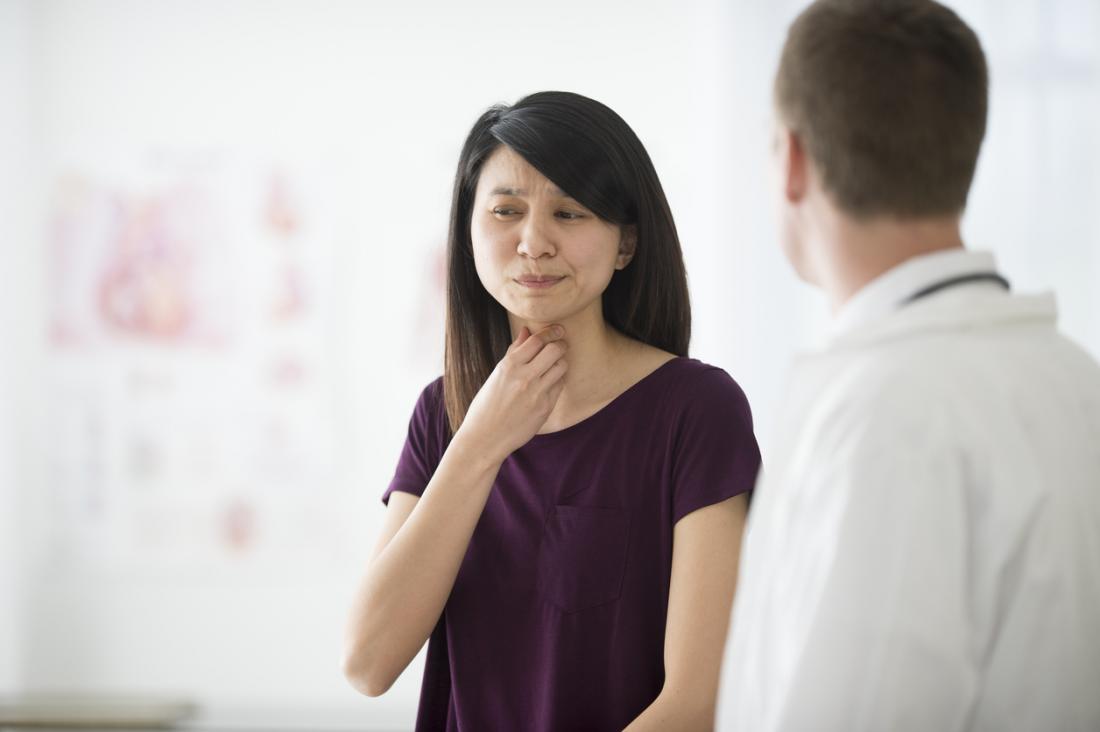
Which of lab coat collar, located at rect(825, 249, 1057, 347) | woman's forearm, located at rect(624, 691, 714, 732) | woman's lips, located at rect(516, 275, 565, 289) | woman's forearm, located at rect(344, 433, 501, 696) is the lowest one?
woman's forearm, located at rect(624, 691, 714, 732)

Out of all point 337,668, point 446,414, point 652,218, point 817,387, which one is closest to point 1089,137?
point 652,218

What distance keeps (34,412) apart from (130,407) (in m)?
0.35

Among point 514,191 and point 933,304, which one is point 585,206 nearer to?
point 514,191

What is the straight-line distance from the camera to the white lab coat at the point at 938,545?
729 millimetres

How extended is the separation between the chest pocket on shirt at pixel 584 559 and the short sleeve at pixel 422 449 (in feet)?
0.80

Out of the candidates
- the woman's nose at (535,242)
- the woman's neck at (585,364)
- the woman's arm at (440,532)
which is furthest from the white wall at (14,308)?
the woman's nose at (535,242)

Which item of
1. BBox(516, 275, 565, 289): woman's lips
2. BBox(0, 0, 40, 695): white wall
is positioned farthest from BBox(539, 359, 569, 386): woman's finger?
BBox(0, 0, 40, 695): white wall

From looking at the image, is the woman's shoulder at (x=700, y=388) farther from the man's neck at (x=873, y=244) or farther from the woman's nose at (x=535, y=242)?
the man's neck at (x=873, y=244)

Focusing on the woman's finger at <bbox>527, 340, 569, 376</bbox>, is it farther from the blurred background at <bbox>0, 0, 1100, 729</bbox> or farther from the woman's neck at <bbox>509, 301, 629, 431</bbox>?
the blurred background at <bbox>0, 0, 1100, 729</bbox>

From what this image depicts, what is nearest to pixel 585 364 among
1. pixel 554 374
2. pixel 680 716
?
pixel 554 374

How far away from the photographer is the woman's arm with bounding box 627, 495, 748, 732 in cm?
119

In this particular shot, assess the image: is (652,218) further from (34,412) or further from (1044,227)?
(34,412)

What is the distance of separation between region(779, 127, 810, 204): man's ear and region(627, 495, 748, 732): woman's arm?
0.49m

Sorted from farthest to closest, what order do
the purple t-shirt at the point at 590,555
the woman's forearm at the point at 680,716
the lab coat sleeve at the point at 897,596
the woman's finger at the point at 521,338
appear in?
the woman's finger at the point at 521,338 < the purple t-shirt at the point at 590,555 < the woman's forearm at the point at 680,716 < the lab coat sleeve at the point at 897,596
